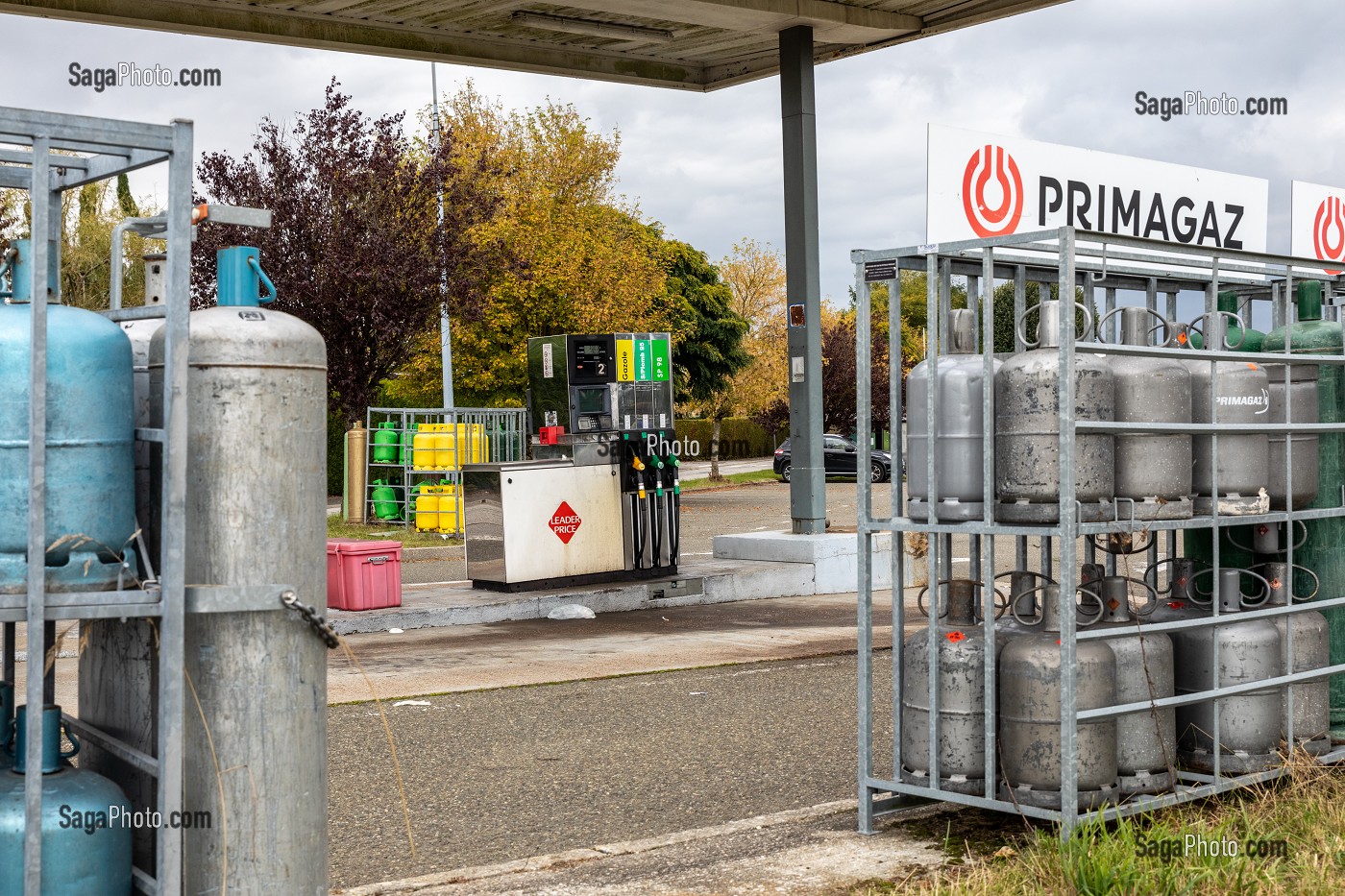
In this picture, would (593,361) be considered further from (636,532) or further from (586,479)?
(636,532)

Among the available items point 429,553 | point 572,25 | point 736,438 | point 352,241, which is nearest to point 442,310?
point 352,241

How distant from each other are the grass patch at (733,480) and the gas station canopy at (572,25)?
2200 centimetres

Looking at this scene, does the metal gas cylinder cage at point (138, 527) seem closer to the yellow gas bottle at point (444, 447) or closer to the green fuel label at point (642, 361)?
the green fuel label at point (642, 361)

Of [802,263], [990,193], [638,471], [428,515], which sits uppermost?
[802,263]

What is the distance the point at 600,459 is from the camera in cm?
1356

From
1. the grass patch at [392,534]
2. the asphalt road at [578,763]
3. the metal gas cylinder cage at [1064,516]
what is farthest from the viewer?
the grass patch at [392,534]

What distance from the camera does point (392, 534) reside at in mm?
21531

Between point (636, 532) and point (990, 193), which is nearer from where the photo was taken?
point (990, 193)

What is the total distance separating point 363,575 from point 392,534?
976cm

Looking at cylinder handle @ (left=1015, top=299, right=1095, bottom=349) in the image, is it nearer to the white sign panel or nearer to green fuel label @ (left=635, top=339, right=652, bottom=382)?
the white sign panel

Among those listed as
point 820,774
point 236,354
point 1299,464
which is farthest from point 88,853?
point 1299,464

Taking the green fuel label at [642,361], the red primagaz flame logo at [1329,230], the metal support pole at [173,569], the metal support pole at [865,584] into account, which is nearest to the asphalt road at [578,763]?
the metal support pole at [865,584]

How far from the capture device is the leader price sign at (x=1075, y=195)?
639cm

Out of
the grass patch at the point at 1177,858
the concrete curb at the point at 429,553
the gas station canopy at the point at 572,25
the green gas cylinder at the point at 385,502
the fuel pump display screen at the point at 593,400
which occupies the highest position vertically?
the gas station canopy at the point at 572,25
